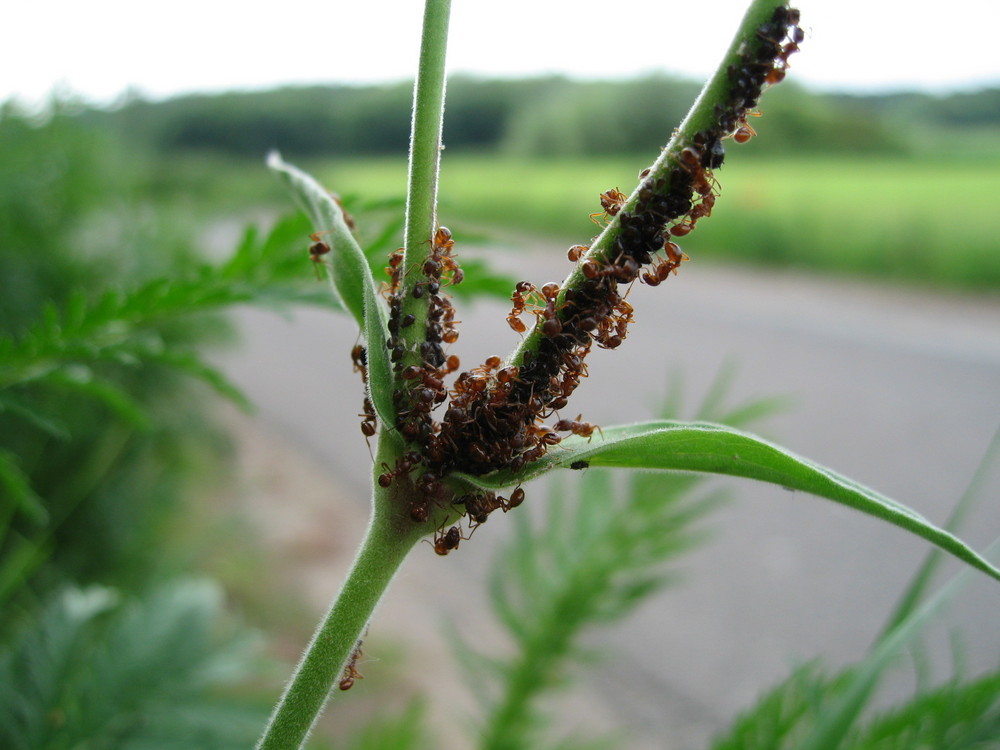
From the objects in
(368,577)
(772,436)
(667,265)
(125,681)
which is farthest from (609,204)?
(772,436)

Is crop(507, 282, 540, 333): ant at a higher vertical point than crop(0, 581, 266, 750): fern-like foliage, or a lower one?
higher

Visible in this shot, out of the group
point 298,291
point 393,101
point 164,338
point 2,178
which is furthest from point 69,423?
point 393,101

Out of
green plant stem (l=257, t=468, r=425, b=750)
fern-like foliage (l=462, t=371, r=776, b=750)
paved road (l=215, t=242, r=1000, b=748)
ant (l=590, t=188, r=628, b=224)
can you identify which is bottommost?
green plant stem (l=257, t=468, r=425, b=750)

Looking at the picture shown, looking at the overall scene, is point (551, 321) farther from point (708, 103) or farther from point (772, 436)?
point (772, 436)

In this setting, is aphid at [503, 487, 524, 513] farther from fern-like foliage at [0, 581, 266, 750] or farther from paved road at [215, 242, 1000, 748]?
fern-like foliage at [0, 581, 266, 750]

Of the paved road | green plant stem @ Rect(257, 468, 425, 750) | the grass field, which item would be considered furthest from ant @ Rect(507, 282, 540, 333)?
the grass field

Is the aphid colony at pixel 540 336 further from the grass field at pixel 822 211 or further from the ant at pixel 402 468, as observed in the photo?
the grass field at pixel 822 211
